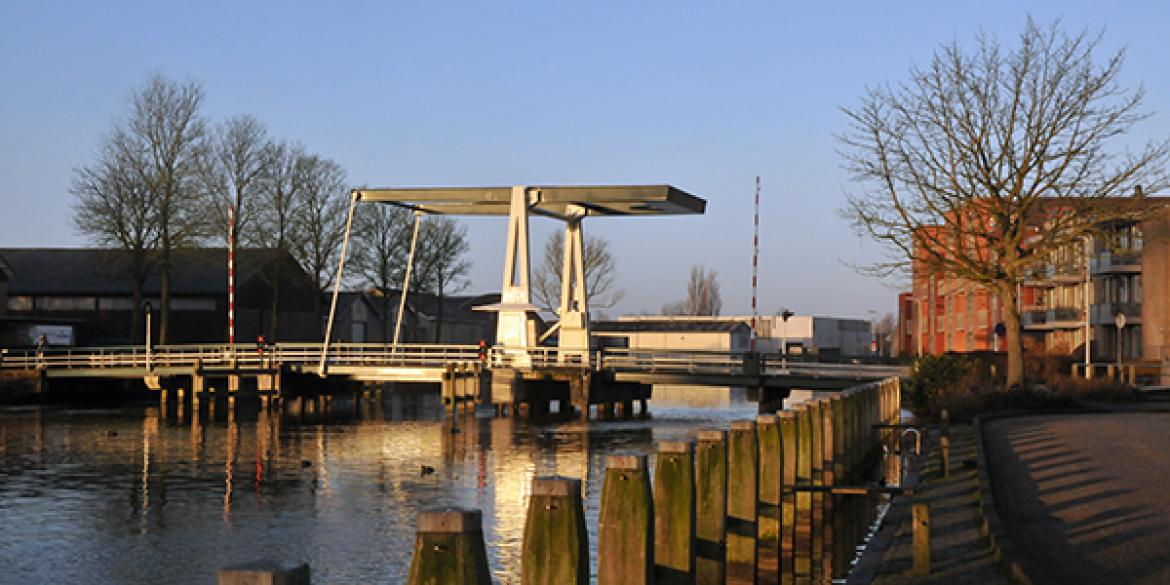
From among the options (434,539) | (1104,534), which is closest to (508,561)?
Answer: (1104,534)

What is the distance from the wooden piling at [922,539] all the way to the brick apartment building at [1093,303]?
36.5 metres

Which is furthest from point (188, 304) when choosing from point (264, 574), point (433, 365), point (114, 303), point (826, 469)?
point (264, 574)

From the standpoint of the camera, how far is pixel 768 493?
45.6ft

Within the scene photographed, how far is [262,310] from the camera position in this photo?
208 ft

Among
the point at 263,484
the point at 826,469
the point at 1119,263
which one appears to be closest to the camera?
the point at 826,469

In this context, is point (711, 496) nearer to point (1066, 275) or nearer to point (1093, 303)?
point (1093, 303)

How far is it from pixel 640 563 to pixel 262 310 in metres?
57.3

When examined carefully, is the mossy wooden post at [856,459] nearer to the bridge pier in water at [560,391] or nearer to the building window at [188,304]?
the bridge pier in water at [560,391]

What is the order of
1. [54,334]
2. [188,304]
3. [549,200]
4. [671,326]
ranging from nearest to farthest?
[549,200] < [54,334] < [188,304] < [671,326]

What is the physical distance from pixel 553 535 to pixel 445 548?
1416 millimetres

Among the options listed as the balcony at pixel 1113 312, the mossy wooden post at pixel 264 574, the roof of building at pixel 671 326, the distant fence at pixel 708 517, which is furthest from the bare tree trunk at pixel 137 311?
the mossy wooden post at pixel 264 574

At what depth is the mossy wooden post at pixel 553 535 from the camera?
7312mm

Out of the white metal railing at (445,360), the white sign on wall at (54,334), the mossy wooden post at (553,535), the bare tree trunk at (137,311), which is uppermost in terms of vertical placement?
the bare tree trunk at (137,311)

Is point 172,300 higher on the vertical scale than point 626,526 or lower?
higher
